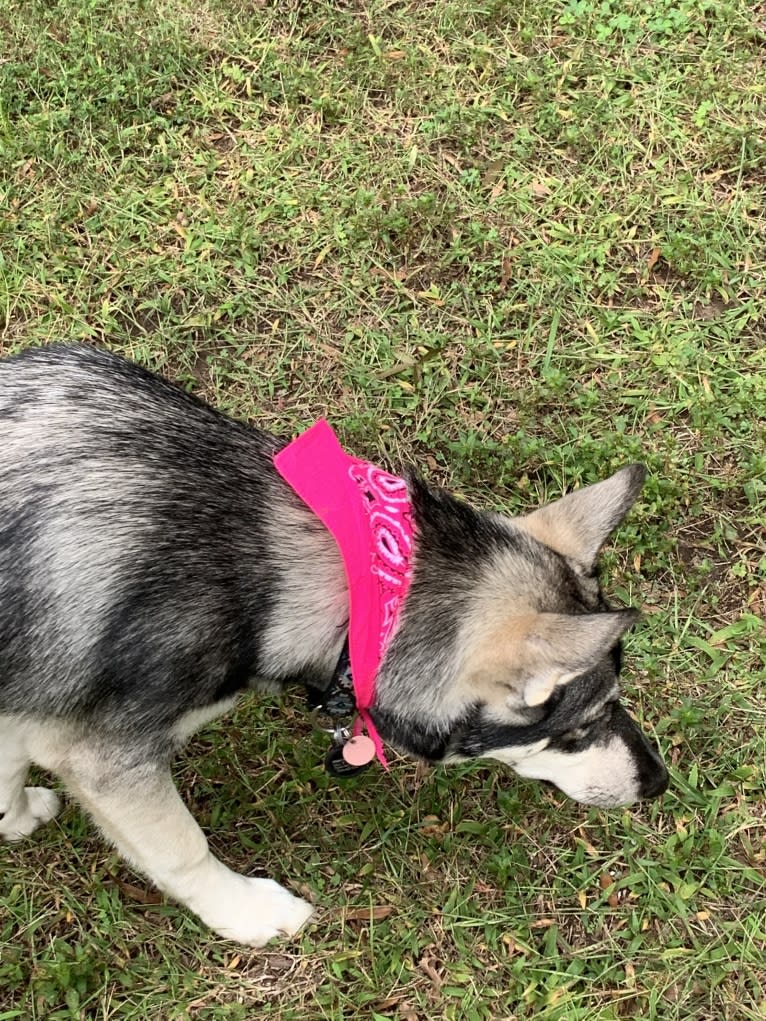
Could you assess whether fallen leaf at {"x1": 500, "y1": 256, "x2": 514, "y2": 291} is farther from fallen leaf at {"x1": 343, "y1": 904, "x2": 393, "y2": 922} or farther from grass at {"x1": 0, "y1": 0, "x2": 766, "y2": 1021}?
fallen leaf at {"x1": 343, "y1": 904, "x2": 393, "y2": 922}

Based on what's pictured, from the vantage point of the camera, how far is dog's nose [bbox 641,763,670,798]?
122 inches

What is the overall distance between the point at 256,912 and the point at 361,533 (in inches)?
67.6

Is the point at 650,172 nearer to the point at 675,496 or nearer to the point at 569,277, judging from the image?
the point at 569,277

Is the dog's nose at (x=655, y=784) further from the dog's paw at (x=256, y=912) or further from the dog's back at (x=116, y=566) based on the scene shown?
the dog's back at (x=116, y=566)

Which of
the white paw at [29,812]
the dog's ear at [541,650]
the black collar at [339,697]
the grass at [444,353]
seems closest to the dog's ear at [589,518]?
the dog's ear at [541,650]

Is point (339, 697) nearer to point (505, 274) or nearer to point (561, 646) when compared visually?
point (561, 646)

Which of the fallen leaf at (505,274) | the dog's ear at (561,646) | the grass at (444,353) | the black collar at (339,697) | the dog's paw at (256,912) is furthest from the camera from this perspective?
the fallen leaf at (505,274)

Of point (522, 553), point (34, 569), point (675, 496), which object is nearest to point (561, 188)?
point (675, 496)

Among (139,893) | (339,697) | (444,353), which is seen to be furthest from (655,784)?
(444,353)

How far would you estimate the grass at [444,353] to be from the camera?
3.35 m

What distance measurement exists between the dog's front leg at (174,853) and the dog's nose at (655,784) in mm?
1396

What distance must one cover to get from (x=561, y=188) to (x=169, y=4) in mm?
2674

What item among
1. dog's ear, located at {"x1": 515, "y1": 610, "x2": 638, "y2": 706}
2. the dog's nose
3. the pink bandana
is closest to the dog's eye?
dog's ear, located at {"x1": 515, "y1": 610, "x2": 638, "y2": 706}

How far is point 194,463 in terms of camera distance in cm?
264
